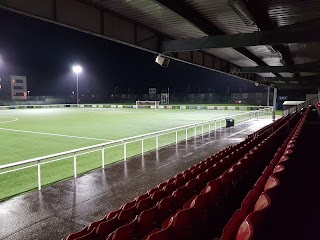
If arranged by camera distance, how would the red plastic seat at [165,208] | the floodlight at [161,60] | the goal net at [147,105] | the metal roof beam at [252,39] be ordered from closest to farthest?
the red plastic seat at [165,208] → the metal roof beam at [252,39] → the floodlight at [161,60] → the goal net at [147,105]

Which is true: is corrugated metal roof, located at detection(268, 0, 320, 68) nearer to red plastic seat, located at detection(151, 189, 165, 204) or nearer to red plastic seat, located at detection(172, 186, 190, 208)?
red plastic seat, located at detection(172, 186, 190, 208)

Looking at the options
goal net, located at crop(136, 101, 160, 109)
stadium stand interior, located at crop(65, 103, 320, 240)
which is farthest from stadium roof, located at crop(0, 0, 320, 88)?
goal net, located at crop(136, 101, 160, 109)

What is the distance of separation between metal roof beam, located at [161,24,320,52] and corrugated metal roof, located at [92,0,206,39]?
372mm

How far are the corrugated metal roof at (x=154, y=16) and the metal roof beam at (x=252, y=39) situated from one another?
372mm

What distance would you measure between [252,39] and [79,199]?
5853 mm

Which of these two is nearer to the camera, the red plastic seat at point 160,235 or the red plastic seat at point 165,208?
the red plastic seat at point 160,235

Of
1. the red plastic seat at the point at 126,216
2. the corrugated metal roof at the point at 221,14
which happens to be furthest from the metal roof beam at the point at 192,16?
the red plastic seat at the point at 126,216

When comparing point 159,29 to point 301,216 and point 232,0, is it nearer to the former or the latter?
point 232,0

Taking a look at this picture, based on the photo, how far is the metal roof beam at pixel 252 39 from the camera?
6.54 m

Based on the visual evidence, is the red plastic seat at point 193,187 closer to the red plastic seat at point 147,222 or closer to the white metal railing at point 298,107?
the red plastic seat at point 147,222

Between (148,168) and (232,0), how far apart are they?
205 inches

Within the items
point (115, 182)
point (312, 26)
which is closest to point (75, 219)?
point (115, 182)

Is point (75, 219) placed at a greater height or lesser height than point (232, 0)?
lesser

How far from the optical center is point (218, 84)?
6178 cm
